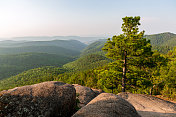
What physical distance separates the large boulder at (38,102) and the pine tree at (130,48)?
12264 millimetres

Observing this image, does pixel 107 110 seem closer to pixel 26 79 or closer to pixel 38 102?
pixel 38 102

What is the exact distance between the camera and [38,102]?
5695 millimetres

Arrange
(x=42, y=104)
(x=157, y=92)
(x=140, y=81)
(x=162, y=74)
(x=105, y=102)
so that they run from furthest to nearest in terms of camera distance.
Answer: (x=157, y=92) → (x=162, y=74) → (x=140, y=81) → (x=105, y=102) → (x=42, y=104)

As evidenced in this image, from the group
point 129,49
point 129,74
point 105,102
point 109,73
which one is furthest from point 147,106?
point 105,102

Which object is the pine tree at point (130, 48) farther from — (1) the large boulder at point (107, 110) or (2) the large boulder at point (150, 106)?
(1) the large boulder at point (107, 110)

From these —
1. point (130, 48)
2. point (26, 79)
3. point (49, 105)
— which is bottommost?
point (26, 79)

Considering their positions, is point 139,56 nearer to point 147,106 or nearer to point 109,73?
point 109,73

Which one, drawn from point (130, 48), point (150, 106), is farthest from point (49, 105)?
point (150, 106)

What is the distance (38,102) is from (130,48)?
584 inches

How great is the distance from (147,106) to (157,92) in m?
27.3

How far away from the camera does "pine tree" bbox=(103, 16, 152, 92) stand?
1574 centimetres

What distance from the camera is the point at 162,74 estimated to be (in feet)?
82.8

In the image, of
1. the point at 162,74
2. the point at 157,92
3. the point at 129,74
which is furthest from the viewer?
the point at 157,92

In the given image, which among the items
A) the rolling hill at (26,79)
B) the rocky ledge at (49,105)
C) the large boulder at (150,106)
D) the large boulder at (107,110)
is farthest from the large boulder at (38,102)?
the rolling hill at (26,79)
